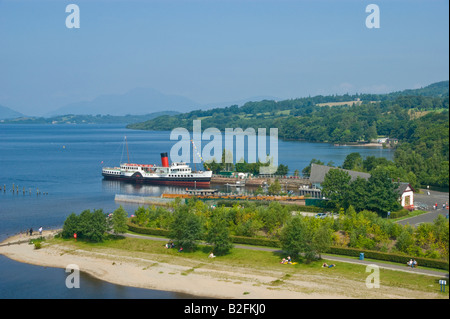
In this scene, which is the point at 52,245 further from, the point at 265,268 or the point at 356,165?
the point at 356,165

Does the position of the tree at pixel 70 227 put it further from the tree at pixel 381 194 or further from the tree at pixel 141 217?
the tree at pixel 381 194

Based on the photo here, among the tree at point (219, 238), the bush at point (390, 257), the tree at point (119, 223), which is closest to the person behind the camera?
the bush at point (390, 257)

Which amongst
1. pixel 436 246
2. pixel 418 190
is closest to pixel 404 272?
pixel 436 246

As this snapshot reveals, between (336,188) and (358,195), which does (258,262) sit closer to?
(358,195)

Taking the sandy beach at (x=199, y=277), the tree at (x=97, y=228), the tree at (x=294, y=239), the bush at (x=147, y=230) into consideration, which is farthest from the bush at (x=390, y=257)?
the tree at (x=97, y=228)
